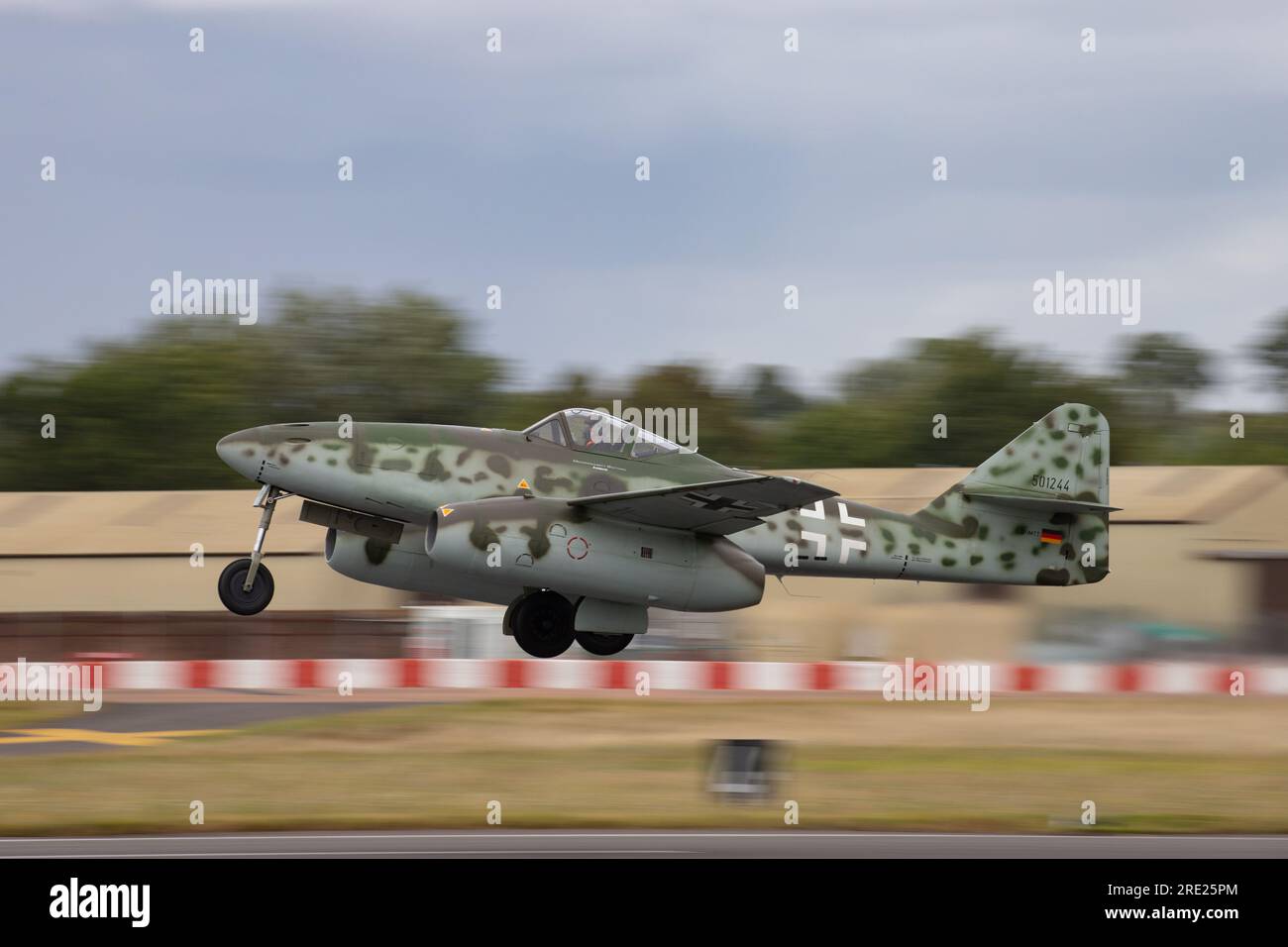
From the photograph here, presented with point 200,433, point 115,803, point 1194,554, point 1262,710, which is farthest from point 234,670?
point 200,433

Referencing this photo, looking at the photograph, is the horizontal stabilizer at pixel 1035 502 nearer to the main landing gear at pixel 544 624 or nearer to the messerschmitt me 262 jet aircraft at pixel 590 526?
the messerschmitt me 262 jet aircraft at pixel 590 526

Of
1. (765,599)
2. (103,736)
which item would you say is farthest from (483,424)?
(103,736)

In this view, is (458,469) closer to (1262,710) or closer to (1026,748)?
(1026,748)

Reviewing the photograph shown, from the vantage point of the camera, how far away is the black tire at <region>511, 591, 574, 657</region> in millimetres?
15508

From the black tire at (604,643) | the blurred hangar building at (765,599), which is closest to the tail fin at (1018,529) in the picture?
the black tire at (604,643)

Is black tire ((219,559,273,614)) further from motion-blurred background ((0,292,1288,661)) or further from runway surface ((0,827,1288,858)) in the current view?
motion-blurred background ((0,292,1288,661))

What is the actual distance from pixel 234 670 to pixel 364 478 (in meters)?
7.02

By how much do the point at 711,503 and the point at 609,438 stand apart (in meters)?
1.59

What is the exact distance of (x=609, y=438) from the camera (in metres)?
15.6

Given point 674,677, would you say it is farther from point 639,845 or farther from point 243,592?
point 243,592

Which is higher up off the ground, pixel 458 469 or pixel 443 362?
pixel 443 362

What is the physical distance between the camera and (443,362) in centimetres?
4619

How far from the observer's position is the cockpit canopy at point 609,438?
50.9 feet
